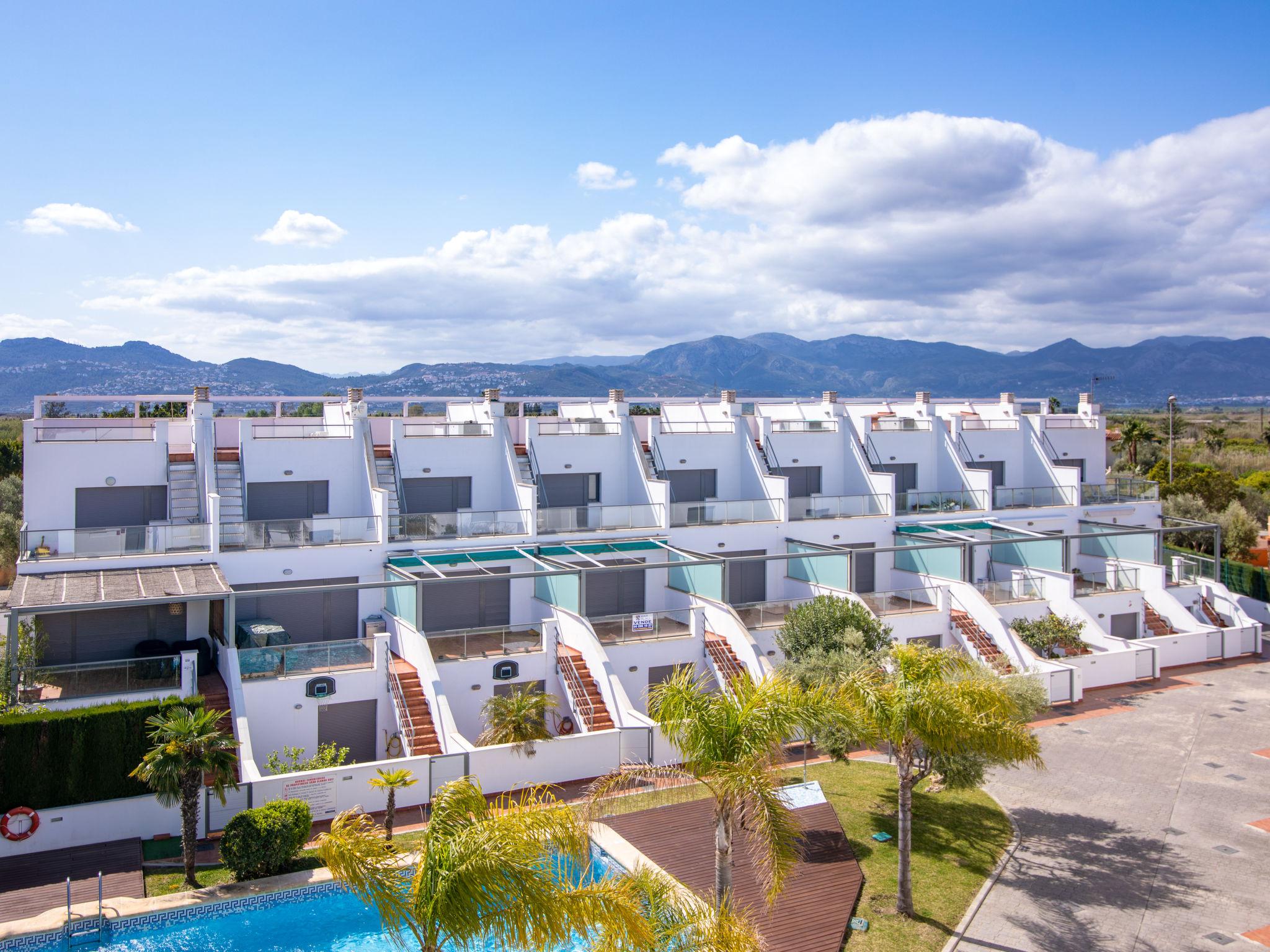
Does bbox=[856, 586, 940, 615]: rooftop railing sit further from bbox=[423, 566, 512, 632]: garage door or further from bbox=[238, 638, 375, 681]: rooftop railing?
bbox=[238, 638, 375, 681]: rooftop railing

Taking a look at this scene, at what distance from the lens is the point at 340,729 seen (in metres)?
21.8

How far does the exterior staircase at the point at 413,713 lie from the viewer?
20625 mm

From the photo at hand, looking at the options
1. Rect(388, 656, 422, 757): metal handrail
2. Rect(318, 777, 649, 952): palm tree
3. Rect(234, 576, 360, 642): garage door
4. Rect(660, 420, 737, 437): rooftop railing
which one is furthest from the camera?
Rect(660, 420, 737, 437): rooftop railing

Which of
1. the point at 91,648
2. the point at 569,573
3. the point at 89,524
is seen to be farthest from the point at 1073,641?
the point at 89,524

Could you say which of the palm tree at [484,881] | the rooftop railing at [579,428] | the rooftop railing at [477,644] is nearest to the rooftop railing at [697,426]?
the rooftop railing at [579,428]

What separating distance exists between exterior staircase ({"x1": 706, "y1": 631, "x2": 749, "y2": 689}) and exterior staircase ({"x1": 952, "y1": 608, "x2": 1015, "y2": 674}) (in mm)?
8148

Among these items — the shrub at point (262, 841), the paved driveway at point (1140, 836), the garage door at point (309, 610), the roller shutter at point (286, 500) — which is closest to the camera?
the paved driveway at point (1140, 836)

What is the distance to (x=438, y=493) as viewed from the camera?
3122 centimetres

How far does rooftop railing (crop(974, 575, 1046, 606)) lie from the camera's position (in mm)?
30469

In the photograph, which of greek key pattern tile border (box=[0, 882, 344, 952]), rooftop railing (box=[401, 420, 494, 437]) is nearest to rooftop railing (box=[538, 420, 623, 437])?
rooftop railing (box=[401, 420, 494, 437])

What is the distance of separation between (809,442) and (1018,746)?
23.5 metres

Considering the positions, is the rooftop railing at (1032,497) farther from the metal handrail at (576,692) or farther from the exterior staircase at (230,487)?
the exterior staircase at (230,487)

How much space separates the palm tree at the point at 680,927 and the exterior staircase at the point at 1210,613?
3264 cm

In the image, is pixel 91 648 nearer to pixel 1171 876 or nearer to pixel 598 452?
pixel 598 452
